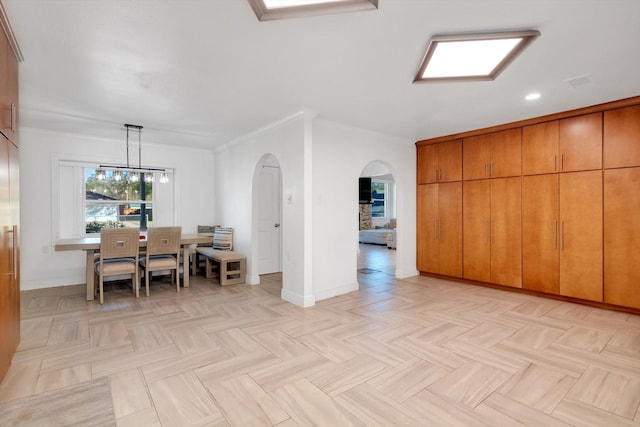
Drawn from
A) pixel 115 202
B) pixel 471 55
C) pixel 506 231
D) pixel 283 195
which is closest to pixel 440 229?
pixel 506 231

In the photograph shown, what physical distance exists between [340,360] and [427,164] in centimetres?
400

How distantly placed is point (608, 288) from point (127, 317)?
551cm

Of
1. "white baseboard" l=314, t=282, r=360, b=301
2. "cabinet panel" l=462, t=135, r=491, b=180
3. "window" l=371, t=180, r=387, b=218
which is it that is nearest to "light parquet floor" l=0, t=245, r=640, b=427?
"white baseboard" l=314, t=282, r=360, b=301

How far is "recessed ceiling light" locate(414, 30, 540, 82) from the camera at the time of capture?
7.27 feet

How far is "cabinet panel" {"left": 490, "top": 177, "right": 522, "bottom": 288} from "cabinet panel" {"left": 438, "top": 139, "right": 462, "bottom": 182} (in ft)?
1.94

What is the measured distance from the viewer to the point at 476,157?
16.1 ft

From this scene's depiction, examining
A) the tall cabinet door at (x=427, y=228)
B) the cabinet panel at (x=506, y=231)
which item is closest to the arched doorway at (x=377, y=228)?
the tall cabinet door at (x=427, y=228)

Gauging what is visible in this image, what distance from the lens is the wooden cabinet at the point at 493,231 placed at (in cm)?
451

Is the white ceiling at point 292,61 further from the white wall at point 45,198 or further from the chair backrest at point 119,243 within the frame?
the chair backrest at point 119,243

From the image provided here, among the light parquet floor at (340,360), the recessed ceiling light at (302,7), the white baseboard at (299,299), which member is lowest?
the light parquet floor at (340,360)

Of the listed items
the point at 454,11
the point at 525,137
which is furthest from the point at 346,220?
the point at 454,11

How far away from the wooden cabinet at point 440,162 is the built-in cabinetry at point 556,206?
0.28 ft

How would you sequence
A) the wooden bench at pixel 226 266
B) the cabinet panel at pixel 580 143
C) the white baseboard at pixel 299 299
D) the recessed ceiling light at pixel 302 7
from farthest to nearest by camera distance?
the wooden bench at pixel 226 266
the white baseboard at pixel 299 299
the cabinet panel at pixel 580 143
the recessed ceiling light at pixel 302 7

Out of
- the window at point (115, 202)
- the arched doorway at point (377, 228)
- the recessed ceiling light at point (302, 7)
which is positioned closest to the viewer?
the recessed ceiling light at point (302, 7)
